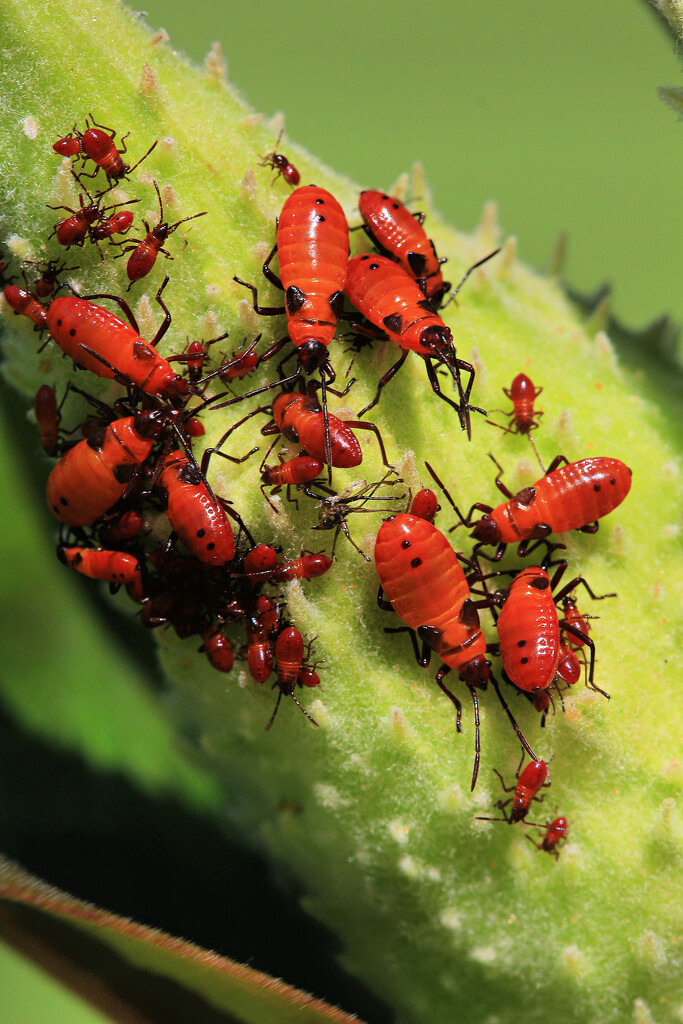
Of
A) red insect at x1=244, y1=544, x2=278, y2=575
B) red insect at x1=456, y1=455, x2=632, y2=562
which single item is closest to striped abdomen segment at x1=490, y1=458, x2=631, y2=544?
red insect at x1=456, y1=455, x2=632, y2=562

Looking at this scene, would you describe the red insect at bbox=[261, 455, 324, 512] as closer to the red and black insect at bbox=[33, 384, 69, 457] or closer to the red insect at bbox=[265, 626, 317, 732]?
the red insect at bbox=[265, 626, 317, 732]

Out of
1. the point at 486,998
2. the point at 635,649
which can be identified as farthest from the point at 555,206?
the point at 486,998

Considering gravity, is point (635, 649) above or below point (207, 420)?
above

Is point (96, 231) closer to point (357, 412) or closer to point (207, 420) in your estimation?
point (207, 420)

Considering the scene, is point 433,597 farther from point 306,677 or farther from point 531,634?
point 306,677

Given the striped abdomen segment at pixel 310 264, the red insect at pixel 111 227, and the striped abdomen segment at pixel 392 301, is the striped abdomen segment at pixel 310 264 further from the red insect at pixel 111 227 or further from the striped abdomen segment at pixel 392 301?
the red insect at pixel 111 227
